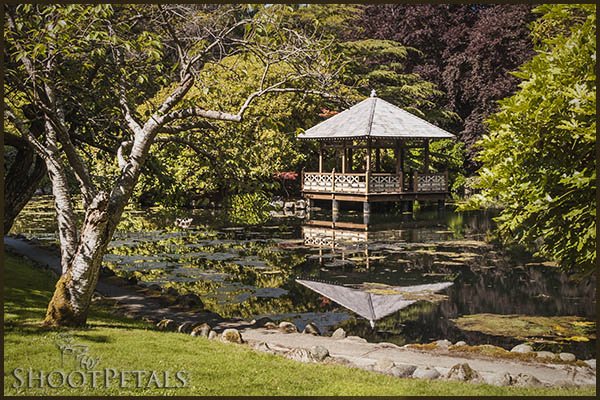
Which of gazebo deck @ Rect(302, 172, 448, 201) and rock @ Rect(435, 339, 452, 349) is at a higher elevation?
gazebo deck @ Rect(302, 172, 448, 201)

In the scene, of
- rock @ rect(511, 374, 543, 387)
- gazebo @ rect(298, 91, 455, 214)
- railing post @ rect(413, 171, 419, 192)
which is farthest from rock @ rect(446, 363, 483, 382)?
railing post @ rect(413, 171, 419, 192)

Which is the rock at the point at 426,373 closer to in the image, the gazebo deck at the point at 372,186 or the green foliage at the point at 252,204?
the green foliage at the point at 252,204

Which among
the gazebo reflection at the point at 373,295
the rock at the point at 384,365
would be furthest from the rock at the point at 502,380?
the gazebo reflection at the point at 373,295

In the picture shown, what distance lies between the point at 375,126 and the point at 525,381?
751 inches

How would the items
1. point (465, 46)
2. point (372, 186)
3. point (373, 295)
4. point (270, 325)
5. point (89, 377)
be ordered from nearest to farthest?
point (89, 377), point (270, 325), point (373, 295), point (372, 186), point (465, 46)

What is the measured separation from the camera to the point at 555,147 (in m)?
6.76

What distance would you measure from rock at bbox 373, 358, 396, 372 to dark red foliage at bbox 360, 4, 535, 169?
24.2 meters

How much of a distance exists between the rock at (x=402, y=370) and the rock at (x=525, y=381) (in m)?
0.94

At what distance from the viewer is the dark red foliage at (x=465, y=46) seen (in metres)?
30.1

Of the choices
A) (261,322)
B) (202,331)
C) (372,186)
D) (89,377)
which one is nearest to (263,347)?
(202,331)

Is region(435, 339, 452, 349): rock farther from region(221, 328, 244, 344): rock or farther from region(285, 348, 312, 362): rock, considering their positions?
region(221, 328, 244, 344): rock

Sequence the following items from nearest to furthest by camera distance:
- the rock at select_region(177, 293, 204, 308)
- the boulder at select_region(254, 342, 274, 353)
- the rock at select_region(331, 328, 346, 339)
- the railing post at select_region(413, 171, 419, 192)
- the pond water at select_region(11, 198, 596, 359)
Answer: the boulder at select_region(254, 342, 274, 353)
the rock at select_region(331, 328, 346, 339)
the pond water at select_region(11, 198, 596, 359)
the rock at select_region(177, 293, 204, 308)
the railing post at select_region(413, 171, 419, 192)

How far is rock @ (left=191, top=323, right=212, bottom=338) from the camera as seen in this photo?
773 centimetres

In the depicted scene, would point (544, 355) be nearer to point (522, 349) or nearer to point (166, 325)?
point (522, 349)
